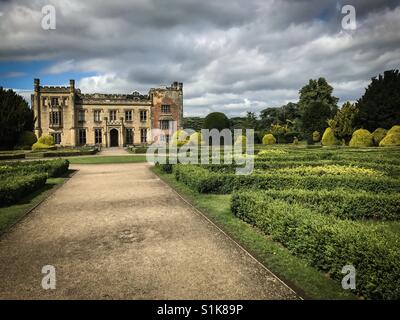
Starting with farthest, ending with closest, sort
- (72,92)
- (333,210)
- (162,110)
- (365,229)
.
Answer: (162,110)
(72,92)
(333,210)
(365,229)

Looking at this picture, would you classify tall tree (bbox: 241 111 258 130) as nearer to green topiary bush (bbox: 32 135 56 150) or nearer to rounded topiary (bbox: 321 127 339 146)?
rounded topiary (bbox: 321 127 339 146)

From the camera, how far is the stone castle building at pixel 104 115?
47.6m

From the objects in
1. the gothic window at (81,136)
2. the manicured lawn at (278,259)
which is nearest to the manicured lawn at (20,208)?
the manicured lawn at (278,259)

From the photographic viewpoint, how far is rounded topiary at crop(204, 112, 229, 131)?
4959cm

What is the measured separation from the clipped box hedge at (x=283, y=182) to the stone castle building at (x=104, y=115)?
40479 mm

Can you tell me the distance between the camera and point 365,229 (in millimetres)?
5004

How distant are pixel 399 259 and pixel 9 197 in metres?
11.4

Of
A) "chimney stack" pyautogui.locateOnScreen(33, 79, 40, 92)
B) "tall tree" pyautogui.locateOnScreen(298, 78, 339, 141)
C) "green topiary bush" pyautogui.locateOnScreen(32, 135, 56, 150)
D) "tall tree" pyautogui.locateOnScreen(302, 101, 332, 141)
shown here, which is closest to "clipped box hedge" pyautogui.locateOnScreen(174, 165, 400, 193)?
"green topiary bush" pyautogui.locateOnScreen(32, 135, 56, 150)

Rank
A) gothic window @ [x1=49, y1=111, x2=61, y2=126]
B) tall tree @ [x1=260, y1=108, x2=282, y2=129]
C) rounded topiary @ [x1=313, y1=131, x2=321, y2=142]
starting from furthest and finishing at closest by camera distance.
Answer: tall tree @ [x1=260, y1=108, x2=282, y2=129] < gothic window @ [x1=49, y1=111, x2=61, y2=126] < rounded topiary @ [x1=313, y1=131, x2=321, y2=142]

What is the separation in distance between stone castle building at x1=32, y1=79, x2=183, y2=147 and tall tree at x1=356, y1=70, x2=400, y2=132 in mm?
29602

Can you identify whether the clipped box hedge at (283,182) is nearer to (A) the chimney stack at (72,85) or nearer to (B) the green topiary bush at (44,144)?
(B) the green topiary bush at (44,144)

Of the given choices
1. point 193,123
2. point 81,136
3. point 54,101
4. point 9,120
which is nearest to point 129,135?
point 81,136

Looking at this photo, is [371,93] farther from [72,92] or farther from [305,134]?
[72,92]
